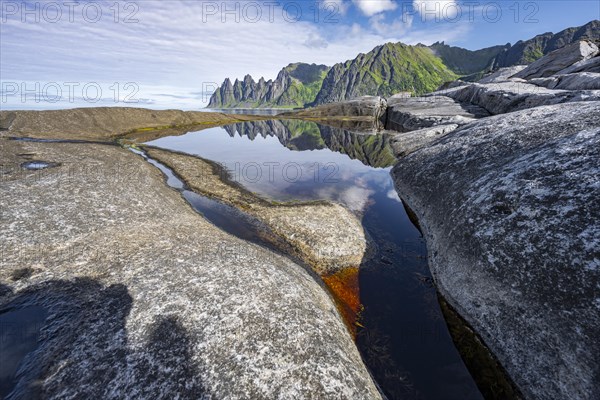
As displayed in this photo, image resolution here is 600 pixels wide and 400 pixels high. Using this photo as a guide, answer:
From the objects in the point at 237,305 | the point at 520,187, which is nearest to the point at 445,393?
the point at 237,305

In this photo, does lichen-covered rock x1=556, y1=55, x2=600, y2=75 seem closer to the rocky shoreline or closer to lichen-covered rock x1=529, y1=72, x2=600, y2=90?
lichen-covered rock x1=529, y1=72, x2=600, y2=90

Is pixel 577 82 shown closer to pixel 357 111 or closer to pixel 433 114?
pixel 433 114

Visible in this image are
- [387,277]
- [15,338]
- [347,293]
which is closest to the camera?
[15,338]

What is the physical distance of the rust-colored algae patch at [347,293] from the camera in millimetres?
17716

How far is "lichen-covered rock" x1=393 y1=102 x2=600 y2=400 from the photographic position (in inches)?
412

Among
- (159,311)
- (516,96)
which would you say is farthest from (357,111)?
(159,311)

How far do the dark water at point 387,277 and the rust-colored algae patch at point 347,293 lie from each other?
48 cm

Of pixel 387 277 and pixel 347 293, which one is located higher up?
pixel 387 277

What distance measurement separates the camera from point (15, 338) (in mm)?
13086

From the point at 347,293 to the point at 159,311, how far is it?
12.3m

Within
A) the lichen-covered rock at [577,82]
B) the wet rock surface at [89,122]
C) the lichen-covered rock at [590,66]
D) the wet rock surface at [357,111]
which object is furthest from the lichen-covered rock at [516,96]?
the wet rock surface at [89,122]

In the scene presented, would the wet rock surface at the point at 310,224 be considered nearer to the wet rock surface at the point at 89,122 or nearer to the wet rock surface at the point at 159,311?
the wet rock surface at the point at 159,311

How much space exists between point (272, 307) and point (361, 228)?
16.6 m

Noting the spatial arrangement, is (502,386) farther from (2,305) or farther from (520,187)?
(2,305)
